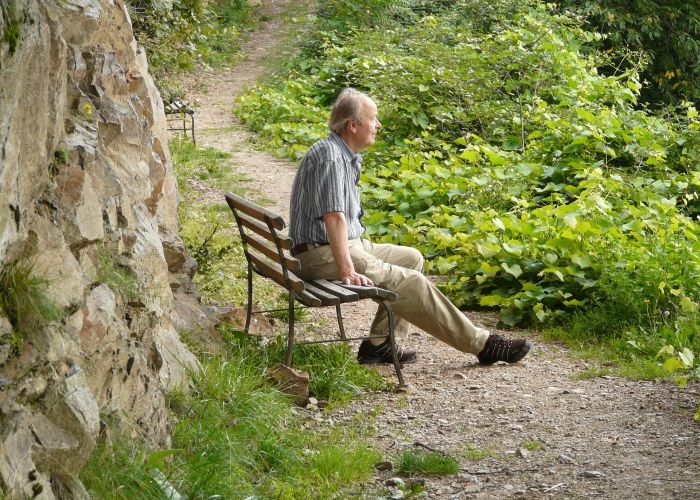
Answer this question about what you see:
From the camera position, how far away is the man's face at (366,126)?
18.4 ft

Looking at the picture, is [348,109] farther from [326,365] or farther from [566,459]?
[566,459]

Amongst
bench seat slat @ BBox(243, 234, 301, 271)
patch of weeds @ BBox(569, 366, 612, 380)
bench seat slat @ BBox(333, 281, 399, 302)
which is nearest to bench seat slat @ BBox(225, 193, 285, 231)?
bench seat slat @ BBox(243, 234, 301, 271)

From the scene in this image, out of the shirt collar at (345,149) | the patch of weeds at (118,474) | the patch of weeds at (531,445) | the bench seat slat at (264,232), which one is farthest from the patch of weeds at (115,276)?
the patch of weeds at (531,445)

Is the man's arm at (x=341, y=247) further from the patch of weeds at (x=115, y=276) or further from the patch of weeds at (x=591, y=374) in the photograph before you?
the patch of weeds at (x=115, y=276)

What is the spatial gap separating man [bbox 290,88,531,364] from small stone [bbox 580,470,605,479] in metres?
1.50

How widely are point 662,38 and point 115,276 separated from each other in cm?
1663

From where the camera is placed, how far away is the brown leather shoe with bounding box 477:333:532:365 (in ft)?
19.4

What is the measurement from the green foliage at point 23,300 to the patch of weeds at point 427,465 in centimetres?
194

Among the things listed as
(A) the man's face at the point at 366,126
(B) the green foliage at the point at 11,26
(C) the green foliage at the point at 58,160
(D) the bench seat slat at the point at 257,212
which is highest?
(B) the green foliage at the point at 11,26

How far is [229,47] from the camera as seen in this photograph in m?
Result: 21.0

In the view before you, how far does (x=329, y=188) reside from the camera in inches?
214

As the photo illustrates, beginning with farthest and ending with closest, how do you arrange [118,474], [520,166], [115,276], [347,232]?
[520,166], [347,232], [115,276], [118,474]

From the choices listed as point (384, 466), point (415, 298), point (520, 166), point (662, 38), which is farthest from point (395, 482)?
point (662, 38)

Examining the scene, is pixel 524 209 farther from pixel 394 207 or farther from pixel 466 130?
pixel 466 130
